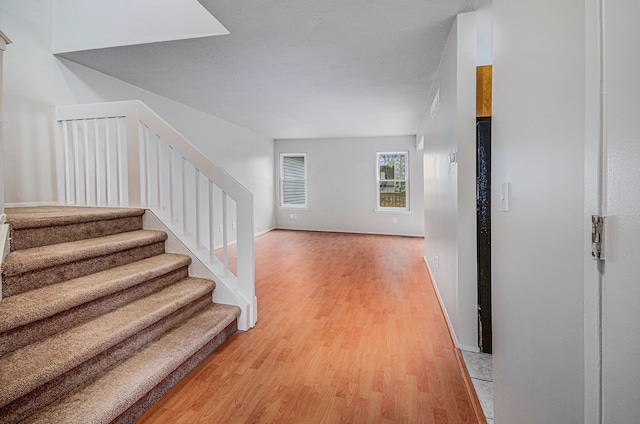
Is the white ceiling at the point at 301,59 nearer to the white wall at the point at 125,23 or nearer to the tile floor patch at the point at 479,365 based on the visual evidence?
the white wall at the point at 125,23

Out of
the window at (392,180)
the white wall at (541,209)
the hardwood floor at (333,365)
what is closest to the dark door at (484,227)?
the hardwood floor at (333,365)

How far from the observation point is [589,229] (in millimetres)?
636

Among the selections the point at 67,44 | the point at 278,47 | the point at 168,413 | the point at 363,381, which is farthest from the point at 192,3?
the point at 363,381

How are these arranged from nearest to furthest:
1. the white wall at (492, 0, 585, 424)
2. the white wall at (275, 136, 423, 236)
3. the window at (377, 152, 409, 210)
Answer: the white wall at (492, 0, 585, 424)
the white wall at (275, 136, 423, 236)
the window at (377, 152, 409, 210)

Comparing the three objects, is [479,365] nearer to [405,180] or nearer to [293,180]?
[405,180]

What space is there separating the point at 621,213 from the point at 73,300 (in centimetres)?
216

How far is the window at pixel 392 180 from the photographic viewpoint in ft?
24.2

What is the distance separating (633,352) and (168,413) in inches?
73.3

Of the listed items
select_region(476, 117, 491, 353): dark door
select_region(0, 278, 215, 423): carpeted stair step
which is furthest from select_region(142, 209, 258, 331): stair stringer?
select_region(476, 117, 491, 353): dark door

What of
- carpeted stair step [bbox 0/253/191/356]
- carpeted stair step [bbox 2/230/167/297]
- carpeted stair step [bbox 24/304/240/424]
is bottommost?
carpeted stair step [bbox 24/304/240/424]

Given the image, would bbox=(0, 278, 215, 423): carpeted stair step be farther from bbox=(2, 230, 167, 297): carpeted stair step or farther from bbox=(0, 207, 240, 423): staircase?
bbox=(2, 230, 167, 297): carpeted stair step

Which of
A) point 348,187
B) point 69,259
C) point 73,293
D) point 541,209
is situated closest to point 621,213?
point 541,209

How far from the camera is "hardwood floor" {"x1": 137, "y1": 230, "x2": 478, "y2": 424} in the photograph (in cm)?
158

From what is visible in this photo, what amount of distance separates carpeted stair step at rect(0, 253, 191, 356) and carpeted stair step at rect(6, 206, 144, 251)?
0.38 meters
